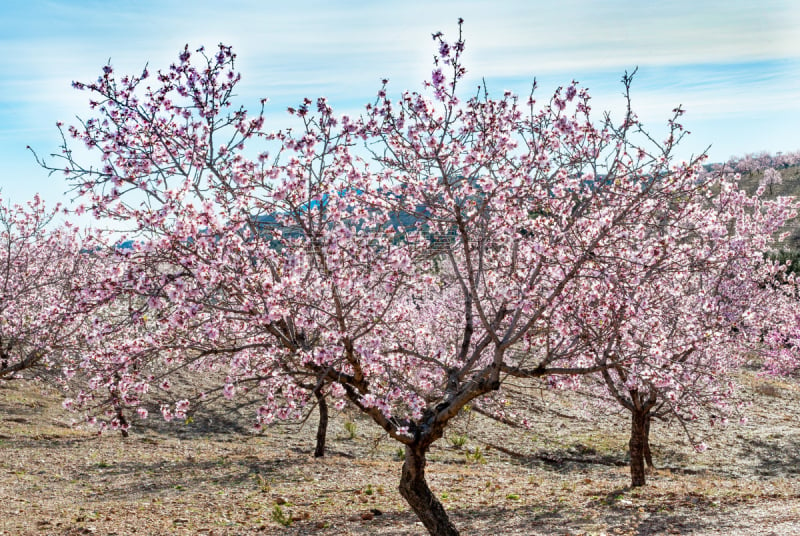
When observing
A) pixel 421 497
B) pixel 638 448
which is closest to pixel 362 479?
pixel 421 497

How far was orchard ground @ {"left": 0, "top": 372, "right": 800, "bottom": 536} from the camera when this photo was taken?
10352 mm

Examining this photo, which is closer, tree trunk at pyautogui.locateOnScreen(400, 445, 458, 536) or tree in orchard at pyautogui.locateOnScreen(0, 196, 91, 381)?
tree trunk at pyautogui.locateOnScreen(400, 445, 458, 536)

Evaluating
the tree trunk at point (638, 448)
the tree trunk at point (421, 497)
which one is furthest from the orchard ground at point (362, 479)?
the tree trunk at point (421, 497)

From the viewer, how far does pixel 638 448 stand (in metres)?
13.2

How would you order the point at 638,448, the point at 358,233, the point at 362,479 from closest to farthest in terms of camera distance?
the point at 358,233 → the point at 638,448 → the point at 362,479

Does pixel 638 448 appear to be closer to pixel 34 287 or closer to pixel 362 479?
pixel 362 479

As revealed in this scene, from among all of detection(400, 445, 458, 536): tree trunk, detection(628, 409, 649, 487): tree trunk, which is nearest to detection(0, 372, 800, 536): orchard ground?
detection(628, 409, 649, 487): tree trunk

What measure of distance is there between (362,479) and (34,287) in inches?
341

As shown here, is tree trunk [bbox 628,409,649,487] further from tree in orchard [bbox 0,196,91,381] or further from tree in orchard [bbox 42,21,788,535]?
tree in orchard [bbox 0,196,91,381]

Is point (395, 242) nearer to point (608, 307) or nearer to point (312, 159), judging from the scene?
point (312, 159)

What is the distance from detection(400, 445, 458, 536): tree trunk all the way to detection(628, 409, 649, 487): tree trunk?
20.2 ft

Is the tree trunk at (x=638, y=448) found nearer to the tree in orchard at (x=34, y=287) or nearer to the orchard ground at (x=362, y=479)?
the orchard ground at (x=362, y=479)

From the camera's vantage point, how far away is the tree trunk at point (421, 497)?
8.62 meters

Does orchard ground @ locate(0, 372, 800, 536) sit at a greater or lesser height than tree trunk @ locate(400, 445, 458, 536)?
lesser
